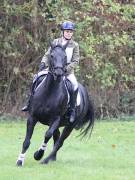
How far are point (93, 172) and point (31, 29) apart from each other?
39.5 feet

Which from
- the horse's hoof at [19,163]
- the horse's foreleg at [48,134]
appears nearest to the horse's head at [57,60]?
the horse's foreleg at [48,134]

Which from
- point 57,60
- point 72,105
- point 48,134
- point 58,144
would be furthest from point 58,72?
point 58,144

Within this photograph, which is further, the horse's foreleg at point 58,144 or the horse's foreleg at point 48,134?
the horse's foreleg at point 58,144

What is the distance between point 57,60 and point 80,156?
296 cm

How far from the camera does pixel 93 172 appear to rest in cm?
1093

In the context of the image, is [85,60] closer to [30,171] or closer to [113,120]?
[113,120]

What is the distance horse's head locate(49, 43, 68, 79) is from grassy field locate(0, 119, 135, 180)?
166 centimetres

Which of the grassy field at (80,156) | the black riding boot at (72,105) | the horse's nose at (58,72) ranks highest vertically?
the horse's nose at (58,72)

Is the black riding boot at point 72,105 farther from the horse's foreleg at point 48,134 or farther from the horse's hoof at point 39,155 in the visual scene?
the horse's hoof at point 39,155

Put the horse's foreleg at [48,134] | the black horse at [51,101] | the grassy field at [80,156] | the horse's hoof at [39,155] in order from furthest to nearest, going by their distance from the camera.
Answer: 1. the horse's hoof at [39,155]
2. the horse's foreleg at [48,134]
3. the black horse at [51,101]
4. the grassy field at [80,156]

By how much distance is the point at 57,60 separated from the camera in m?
11.3

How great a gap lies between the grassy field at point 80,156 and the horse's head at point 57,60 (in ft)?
5.43

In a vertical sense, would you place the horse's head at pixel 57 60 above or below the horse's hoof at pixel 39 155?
above

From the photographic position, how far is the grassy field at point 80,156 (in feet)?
34.4
